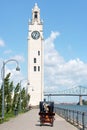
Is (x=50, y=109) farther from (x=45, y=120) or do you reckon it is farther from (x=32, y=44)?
(x=32, y=44)

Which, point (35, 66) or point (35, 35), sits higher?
point (35, 35)

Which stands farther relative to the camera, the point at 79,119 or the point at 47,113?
the point at 79,119

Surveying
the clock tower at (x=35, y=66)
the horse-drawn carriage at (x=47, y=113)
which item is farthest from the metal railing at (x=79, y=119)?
the clock tower at (x=35, y=66)

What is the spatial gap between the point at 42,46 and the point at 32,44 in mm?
3493

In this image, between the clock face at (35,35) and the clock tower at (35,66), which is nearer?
the clock tower at (35,66)

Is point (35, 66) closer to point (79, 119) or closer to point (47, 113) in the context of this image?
point (79, 119)

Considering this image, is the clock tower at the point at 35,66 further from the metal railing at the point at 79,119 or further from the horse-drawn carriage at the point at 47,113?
the horse-drawn carriage at the point at 47,113

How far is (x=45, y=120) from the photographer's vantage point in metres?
33.4

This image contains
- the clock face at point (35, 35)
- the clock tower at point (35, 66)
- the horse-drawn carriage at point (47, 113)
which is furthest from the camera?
the clock face at point (35, 35)

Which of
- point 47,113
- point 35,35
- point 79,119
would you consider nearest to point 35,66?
point 35,35

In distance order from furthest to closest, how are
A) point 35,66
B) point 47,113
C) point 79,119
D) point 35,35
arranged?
1. point 35,35
2. point 35,66
3. point 79,119
4. point 47,113

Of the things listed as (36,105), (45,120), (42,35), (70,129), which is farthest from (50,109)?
(42,35)

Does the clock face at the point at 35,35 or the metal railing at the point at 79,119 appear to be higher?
the clock face at the point at 35,35

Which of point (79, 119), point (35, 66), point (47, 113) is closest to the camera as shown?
point (47, 113)
